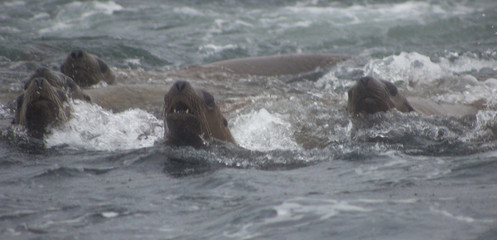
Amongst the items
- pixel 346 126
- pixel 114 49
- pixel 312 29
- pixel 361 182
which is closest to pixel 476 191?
pixel 361 182

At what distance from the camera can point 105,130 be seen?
7.01m

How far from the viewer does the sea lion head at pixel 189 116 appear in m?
5.78

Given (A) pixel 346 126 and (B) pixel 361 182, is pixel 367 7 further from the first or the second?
(B) pixel 361 182

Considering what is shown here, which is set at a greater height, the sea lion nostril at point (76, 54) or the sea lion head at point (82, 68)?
the sea lion nostril at point (76, 54)

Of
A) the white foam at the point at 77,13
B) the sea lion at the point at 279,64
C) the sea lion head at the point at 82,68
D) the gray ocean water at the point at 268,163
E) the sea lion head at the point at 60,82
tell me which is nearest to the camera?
the gray ocean water at the point at 268,163

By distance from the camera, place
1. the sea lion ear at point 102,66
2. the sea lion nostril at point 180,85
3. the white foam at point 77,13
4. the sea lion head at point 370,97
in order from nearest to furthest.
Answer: the sea lion nostril at point 180,85
the sea lion head at point 370,97
the sea lion ear at point 102,66
the white foam at point 77,13

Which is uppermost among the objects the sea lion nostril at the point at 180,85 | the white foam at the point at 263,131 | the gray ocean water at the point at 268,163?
the sea lion nostril at the point at 180,85

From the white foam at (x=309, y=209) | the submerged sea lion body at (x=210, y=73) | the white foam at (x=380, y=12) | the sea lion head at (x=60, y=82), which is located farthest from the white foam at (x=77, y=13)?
the white foam at (x=309, y=209)

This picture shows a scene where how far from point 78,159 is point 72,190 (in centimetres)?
98

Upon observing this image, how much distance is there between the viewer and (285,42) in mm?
14211

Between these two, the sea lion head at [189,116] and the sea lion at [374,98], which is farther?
the sea lion at [374,98]

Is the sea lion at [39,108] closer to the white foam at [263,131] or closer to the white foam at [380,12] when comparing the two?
the white foam at [263,131]

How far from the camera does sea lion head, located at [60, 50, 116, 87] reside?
8.96 m

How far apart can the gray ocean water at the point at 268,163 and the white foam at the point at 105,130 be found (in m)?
0.02
